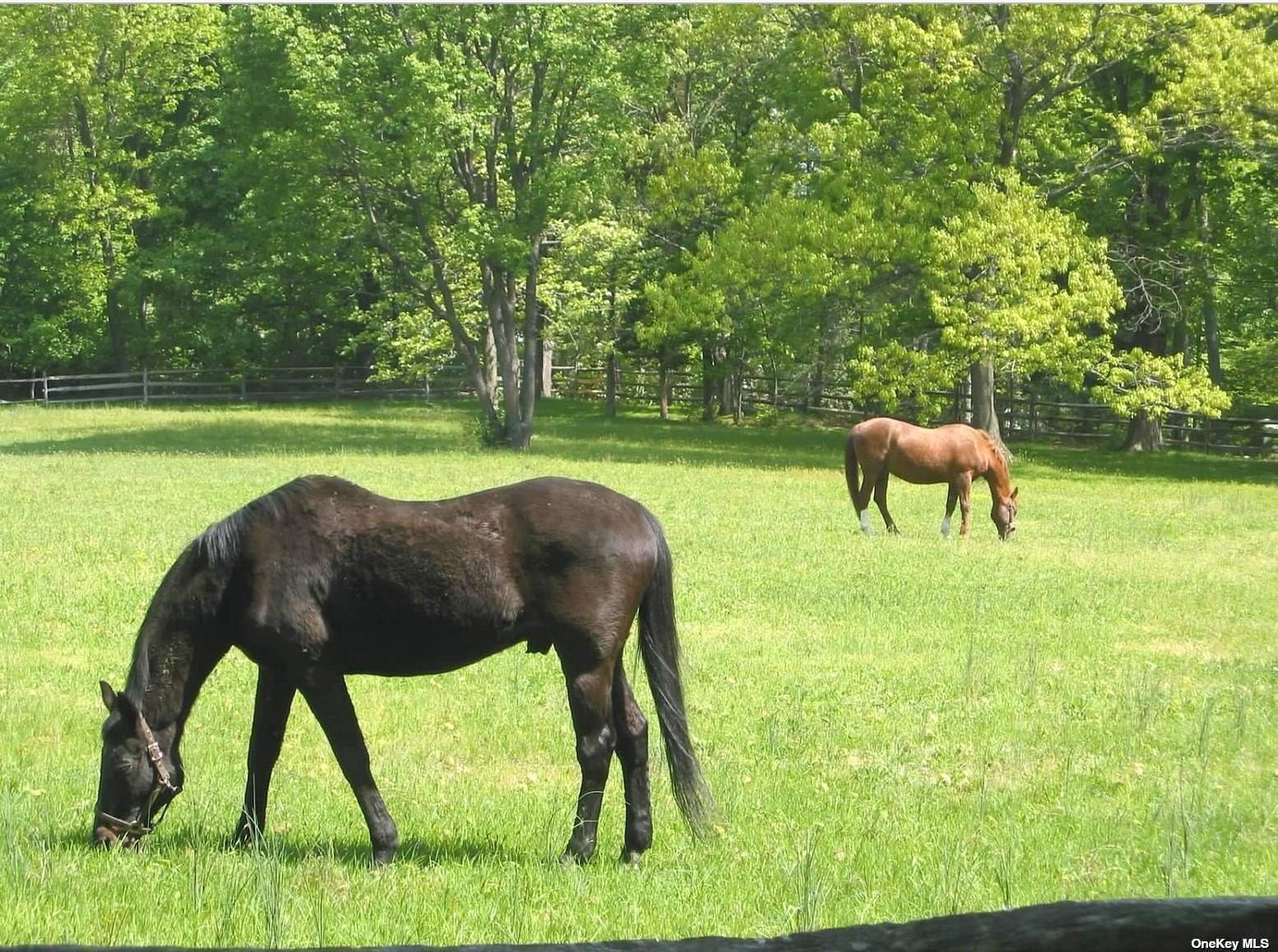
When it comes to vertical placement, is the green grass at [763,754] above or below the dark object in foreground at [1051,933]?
below

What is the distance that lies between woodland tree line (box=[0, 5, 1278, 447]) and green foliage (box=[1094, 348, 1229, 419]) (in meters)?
0.08

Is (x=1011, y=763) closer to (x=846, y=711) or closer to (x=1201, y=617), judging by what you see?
(x=846, y=711)

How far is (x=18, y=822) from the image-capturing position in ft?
20.1

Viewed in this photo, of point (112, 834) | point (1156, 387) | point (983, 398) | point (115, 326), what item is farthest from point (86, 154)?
point (112, 834)

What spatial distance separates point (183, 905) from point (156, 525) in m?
13.4

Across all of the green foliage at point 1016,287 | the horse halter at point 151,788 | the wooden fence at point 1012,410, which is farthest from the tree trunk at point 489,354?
the horse halter at point 151,788

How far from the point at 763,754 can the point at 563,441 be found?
27.2 metres

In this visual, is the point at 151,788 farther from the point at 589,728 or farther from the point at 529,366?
the point at 529,366

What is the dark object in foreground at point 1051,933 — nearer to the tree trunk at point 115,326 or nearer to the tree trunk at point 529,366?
the tree trunk at point 529,366

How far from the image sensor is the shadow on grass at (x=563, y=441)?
103 ft

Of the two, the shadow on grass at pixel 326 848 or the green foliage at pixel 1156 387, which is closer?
the shadow on grass at pixel 326 848

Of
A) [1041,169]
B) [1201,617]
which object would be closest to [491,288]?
[1041,169]

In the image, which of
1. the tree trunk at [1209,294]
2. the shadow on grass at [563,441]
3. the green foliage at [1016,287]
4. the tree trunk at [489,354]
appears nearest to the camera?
the green foliage at [1016,287]

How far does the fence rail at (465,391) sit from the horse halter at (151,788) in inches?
1363
